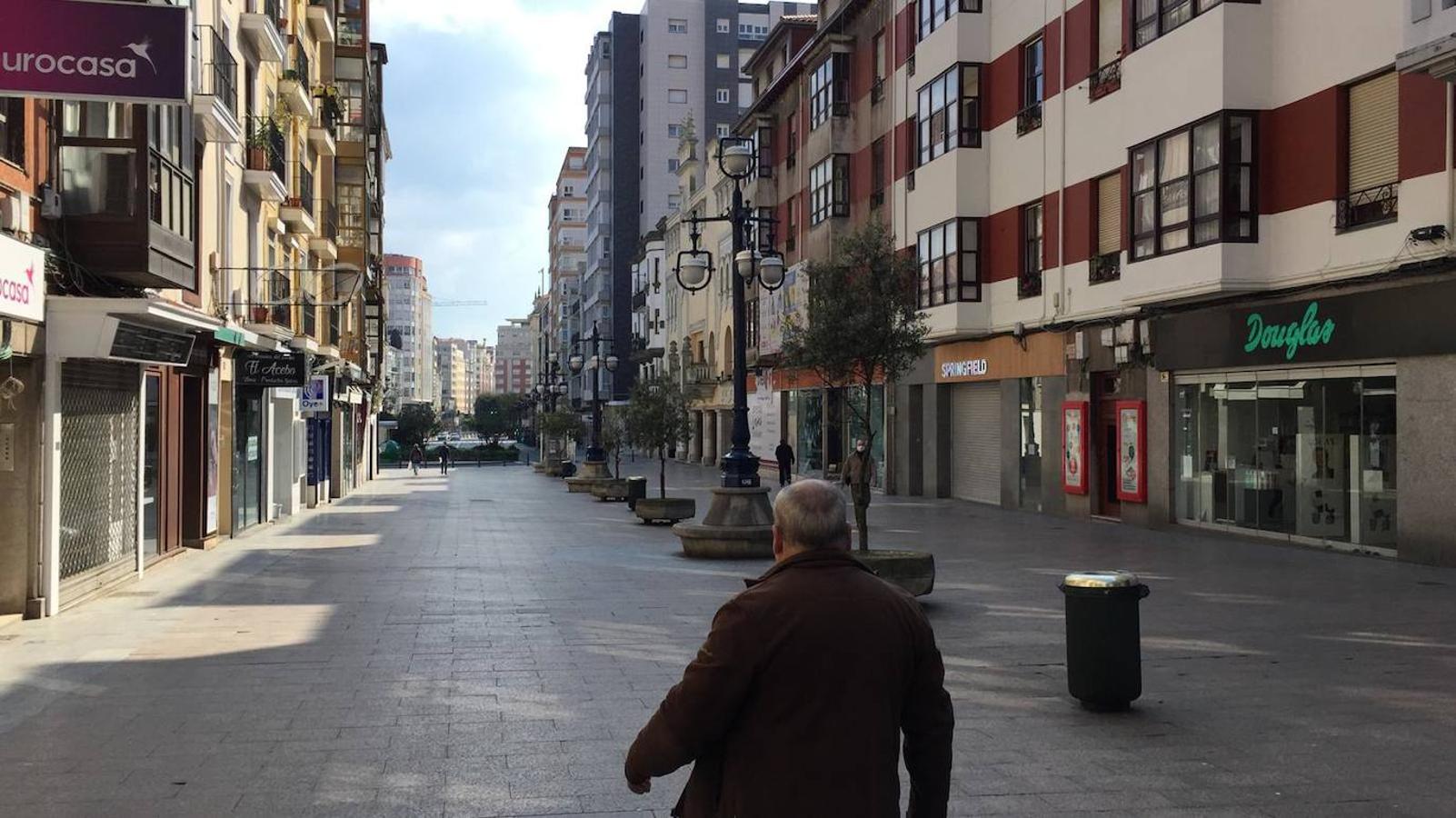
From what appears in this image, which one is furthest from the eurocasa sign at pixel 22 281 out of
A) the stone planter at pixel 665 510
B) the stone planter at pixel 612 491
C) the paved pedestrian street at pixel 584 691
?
the stone planter at pixel 612 491

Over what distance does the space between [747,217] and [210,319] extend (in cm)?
782

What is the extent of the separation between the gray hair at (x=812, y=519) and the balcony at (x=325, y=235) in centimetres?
2823

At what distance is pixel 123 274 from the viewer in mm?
12062

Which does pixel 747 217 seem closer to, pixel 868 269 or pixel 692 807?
pixel 868 269

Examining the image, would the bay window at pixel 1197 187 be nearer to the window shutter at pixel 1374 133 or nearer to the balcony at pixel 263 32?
the window shutter at pixel 1374 133

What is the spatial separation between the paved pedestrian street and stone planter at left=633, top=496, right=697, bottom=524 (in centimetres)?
675

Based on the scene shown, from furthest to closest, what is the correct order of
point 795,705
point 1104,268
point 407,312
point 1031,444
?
1. point 407,312
2. point 1031,444
3. point 1104,268
4. point 795,705

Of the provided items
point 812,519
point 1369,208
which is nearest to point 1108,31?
point 1369,208

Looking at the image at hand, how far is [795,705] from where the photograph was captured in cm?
297

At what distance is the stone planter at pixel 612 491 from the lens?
31750mm

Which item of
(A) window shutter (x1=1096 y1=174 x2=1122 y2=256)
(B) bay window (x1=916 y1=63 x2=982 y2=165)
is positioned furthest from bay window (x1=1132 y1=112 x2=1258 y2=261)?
(B) bay window (x1=916 y1=63 x2=982 y2=165)

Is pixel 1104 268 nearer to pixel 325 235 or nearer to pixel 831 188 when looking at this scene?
pixel 831 188

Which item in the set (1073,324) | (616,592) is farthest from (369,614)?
(1073,324)

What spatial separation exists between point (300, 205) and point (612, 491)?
1086 cm
